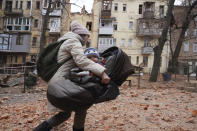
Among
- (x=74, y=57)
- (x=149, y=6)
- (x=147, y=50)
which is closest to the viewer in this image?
(x=74, y=57)

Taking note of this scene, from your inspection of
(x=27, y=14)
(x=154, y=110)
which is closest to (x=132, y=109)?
(x=154, y=110)

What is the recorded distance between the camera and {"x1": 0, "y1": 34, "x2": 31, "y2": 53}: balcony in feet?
116

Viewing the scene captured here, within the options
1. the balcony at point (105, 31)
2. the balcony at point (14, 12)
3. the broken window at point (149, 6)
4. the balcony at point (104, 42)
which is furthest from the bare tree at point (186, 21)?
the balcony at point (14, 12)

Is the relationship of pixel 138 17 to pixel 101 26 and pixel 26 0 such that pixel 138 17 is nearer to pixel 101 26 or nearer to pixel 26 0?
pixel 101 26

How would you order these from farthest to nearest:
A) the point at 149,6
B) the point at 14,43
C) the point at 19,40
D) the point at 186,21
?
the point at 149,6 → the point at 19,40 → the point at 14,43 → the point at 186,21

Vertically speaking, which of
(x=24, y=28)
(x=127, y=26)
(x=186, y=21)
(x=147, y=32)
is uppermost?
(x=127, y=26)

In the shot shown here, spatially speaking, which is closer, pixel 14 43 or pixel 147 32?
pixel 147 32

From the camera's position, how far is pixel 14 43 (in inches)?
1422

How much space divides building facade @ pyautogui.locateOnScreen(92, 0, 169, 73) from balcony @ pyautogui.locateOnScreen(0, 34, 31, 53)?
13801 millimetres

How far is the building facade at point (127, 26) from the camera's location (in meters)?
36.7

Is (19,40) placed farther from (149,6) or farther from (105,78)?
(105,78)

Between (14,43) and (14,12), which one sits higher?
(14,12)

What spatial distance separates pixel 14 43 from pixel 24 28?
3.72 meters

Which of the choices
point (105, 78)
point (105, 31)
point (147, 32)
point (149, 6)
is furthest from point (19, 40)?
point (105, 78)
